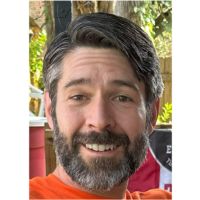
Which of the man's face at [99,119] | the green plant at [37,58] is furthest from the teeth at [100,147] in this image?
the green plant at [37,58]

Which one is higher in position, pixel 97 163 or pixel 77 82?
pixel 77 82

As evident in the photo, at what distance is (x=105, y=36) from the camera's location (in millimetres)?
1439

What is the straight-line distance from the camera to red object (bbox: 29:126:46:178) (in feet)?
4.86

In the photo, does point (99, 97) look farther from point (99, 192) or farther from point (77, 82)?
point (99, 192)

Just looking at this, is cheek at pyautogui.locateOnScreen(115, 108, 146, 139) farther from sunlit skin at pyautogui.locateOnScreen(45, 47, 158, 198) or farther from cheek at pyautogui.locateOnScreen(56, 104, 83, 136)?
cheek at pyautogui.locateOnScreen(56, 104, 83, 136)

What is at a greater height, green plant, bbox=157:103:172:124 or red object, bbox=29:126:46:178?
green plant, bbox=157:103:172:124

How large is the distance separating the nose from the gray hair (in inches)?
4.5

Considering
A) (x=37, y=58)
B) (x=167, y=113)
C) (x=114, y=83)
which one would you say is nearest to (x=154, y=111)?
(x=167, y=113)

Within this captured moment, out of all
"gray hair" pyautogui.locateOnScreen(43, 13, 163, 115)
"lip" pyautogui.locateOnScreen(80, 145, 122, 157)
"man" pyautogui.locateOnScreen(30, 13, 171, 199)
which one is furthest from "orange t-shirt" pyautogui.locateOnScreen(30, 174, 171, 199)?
"gray hair" pyautogui.locateOnScreen(43, 13, 163, 115)

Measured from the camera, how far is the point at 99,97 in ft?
4.72

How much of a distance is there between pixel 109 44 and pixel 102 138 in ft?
0.81
